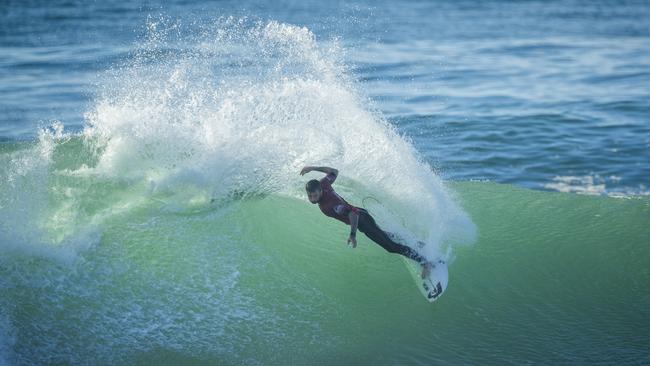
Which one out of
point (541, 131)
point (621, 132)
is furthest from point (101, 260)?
point (621, 132)

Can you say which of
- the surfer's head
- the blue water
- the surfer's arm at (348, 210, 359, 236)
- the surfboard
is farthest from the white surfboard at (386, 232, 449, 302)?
the blue water

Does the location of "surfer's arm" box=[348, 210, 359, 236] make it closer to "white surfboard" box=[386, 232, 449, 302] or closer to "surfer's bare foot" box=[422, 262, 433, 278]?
"white surfboard" box=[386, 232, 449, 302]

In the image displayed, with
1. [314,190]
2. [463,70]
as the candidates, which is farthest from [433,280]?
[463,70]

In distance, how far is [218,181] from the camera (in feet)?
28.8

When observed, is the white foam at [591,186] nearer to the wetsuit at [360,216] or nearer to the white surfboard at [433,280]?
the white surfboard at [433,280]

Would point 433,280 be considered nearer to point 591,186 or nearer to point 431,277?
point 431,277

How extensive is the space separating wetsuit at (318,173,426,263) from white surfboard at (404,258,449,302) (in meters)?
0.13

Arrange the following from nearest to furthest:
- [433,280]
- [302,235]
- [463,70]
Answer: [433,280], [302,235], [463,70]

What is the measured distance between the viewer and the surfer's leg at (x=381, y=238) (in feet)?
23.5

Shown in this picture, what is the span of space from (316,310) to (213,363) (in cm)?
133

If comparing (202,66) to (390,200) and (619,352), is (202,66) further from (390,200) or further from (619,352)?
(619,352)

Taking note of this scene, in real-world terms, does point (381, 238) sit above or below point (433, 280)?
above

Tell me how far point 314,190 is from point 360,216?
2.09 ft

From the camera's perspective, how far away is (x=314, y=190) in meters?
6.81
